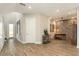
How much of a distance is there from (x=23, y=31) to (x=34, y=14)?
67 cm

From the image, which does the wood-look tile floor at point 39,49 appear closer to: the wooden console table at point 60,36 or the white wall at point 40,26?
the wooden console table at point 60,36

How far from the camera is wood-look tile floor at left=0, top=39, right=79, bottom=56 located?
4.11 metres

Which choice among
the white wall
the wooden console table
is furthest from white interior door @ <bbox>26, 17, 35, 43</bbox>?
the wooden console table

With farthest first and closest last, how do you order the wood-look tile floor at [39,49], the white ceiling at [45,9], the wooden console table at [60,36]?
the wooden console table at [60,36] < the wood-look tile floor at [39,49] < the white ceiling at [45,9]

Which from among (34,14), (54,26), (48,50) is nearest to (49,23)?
(54,26)

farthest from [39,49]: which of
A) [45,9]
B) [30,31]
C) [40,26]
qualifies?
[45,9]

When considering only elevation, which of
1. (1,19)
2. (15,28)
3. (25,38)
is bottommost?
(25,38)

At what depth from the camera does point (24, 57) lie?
3.77 metres

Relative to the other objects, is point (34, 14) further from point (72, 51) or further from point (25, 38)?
point (72, 51)

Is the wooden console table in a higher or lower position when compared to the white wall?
lower

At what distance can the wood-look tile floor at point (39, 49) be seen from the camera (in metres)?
4.11

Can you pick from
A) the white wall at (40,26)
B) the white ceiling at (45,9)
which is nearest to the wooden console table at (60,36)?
the white wall at (40,26)

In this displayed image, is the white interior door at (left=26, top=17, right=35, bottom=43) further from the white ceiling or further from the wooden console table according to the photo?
the wooden console table

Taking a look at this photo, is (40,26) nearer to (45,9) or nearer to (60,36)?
(45,9)
